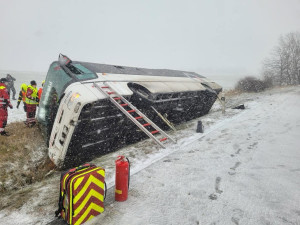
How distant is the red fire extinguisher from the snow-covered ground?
0.11 metres

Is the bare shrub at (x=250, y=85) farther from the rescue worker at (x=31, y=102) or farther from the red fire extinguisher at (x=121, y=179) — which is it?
the red fire extinguisher at (x=121, y=179)

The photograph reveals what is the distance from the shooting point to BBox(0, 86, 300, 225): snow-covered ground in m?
2.93

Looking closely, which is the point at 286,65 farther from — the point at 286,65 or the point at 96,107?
the point at 96,107

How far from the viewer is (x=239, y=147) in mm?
5578

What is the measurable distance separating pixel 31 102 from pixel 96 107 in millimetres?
4600

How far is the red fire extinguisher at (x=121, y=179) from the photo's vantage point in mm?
3158

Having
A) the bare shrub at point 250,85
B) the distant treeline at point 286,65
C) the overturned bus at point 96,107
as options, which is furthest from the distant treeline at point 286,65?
the overturned bus at point 96,107

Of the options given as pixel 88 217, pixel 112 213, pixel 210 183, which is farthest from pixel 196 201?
pixel 88 217

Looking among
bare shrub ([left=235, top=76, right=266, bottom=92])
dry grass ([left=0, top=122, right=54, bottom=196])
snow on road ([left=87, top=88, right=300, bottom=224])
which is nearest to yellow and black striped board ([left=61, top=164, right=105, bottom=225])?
snow on road ([left=87, top=88, right=300, bottom=224])

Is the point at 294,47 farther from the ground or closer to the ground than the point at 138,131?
farther from the ground

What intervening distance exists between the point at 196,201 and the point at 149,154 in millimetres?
2172

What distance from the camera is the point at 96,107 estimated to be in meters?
4.90

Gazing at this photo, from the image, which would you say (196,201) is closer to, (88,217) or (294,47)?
(88,217)

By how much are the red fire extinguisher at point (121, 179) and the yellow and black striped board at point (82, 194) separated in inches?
11.2
